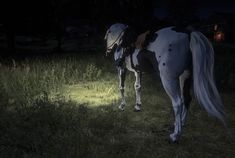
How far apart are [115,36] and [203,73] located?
284 cm

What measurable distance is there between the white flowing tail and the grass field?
0.84m

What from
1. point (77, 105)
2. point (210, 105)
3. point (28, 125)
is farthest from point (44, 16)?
point (210, 105)

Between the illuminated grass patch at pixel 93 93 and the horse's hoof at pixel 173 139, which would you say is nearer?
the horse's hoof at pixel 173 139

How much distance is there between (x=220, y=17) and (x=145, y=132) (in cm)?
3813

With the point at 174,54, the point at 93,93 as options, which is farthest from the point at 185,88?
the point at 93,93

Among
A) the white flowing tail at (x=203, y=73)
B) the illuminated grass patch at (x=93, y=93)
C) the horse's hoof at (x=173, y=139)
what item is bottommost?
the horse's hoof at (x=173, y=139)

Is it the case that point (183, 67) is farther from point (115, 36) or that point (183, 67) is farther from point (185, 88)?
point (115, 36)

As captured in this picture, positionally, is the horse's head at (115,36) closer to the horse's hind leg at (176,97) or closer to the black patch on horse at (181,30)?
the black patch on horse at (181,30)

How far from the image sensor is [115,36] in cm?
944

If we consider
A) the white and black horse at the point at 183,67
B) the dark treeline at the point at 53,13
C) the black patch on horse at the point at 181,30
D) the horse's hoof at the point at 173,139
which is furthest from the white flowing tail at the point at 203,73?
the dark treeline at the point at 53,13

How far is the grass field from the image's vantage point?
6.83 m

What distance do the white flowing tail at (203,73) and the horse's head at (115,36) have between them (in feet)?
7.95

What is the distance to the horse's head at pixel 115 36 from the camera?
9.37 metres

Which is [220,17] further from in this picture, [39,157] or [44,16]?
[39,157]
